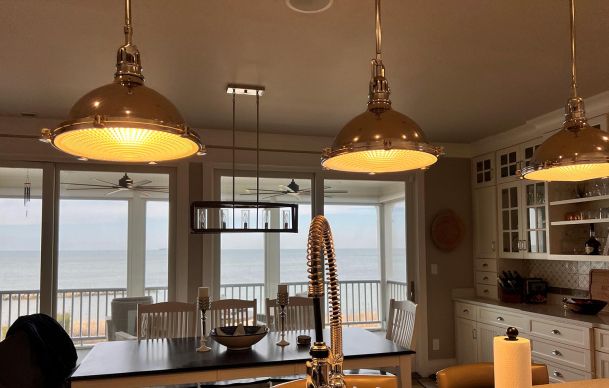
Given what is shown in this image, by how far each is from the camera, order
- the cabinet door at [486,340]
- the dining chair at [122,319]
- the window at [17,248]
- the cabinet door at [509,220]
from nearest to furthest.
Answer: the window at [17,248]
the dining chair at [122,319]
the cabinet door at [486,340]
the cabinet door at [509,220]

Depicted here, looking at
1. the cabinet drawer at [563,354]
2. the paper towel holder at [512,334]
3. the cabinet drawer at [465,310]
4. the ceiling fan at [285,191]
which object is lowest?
the cabinet drawer at [563,354]

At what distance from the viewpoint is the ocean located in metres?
4.52

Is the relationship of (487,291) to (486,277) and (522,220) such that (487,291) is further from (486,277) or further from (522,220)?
(522,220)

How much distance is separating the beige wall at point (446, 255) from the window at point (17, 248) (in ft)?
12.9

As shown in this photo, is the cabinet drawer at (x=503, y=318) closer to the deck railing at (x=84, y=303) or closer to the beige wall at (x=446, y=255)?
the beige wall at (x=446, y=255)

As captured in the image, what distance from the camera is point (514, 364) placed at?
55.4 inches

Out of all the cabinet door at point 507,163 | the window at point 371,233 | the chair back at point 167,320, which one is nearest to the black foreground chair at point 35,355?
the chair back at point 167,320

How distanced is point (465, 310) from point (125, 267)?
11.5 feet

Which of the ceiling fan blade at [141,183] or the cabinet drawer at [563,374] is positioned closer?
the cabinet drawer at [563,374]

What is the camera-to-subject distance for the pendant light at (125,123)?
115 cm

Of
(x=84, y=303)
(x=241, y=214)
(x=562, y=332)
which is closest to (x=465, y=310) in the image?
(x=562, y=332)

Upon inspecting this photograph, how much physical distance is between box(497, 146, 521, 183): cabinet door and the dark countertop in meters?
2.53

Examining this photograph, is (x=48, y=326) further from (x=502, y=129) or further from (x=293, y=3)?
(x=502, y=129)

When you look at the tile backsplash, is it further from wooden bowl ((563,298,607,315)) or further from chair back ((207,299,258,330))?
chair back ((207,299,258,330))
